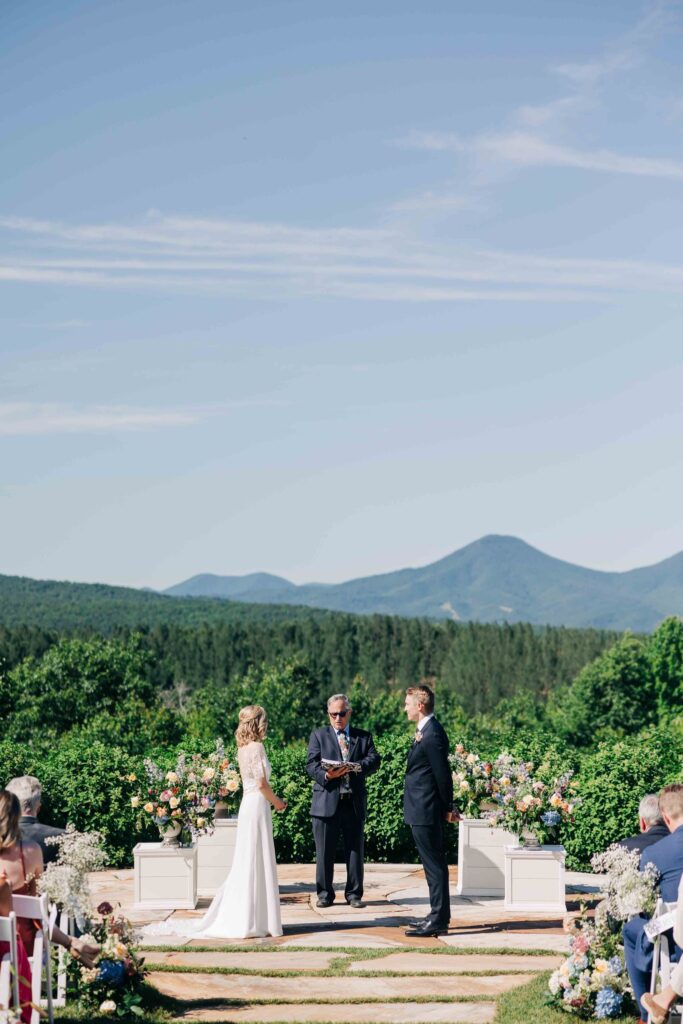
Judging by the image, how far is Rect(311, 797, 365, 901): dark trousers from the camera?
34.8 ft

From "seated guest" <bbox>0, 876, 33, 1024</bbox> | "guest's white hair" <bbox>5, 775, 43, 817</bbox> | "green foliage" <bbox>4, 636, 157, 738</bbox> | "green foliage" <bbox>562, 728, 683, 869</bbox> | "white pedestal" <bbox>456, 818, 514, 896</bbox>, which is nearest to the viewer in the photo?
"seated guest" <bbox>0, 876, 33, 1024</bbox>

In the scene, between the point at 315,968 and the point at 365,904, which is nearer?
the point at 315,968

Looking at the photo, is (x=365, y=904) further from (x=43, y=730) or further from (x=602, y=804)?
(x=43, y=730)

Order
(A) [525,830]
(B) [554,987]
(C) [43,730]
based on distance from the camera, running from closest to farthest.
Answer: (B) [554,987], (A) [525,830], (C) [43,730]

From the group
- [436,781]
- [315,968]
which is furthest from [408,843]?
[315,968]

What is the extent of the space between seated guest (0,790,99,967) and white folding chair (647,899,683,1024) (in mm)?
3274

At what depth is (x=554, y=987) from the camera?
742cm

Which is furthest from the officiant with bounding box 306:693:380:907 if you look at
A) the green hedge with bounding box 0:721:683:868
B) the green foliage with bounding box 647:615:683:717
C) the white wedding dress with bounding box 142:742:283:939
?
the green foliage with bounding box 647:615:683:717

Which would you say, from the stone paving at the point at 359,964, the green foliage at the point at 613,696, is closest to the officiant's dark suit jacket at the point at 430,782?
the stone paving at the point at 359,964

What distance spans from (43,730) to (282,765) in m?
35.0

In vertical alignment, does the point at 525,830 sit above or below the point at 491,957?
above

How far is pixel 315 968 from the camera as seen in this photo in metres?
8.51

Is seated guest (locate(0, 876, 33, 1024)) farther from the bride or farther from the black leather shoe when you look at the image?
the black leather shoe

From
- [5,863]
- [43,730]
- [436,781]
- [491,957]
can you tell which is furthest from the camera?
[43,730]
